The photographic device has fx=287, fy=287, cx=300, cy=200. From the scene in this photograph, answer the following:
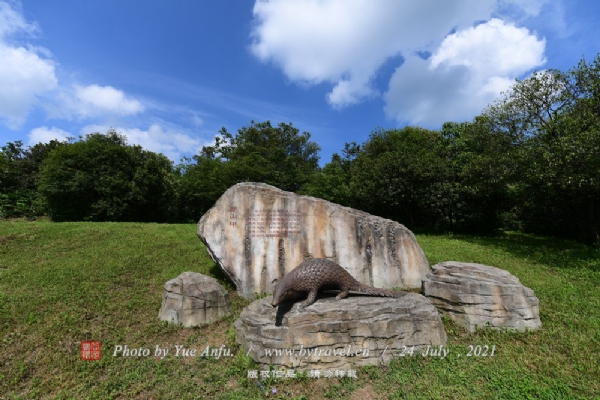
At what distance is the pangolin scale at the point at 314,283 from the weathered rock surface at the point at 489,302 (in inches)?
43.0

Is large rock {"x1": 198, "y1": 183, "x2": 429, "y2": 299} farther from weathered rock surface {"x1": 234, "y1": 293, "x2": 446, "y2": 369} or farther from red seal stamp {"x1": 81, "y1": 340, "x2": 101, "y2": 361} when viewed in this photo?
red seal stamp {"x1": 81, "y1": 340, "x2": 101, "y2": 361}

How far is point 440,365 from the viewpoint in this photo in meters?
4.80

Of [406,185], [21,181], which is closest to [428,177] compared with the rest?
[406,185]

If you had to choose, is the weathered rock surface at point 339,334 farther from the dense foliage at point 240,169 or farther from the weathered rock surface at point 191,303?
the dense foliage at point 240,169

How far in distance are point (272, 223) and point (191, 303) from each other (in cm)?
288

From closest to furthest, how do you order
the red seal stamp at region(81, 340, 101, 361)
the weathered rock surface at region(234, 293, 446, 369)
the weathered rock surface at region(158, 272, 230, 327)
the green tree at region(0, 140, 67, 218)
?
the weathered rock surface at region(234, 293, 446, 369) → the red seal stamp at region(81, 340, 101, 361) → the weathered rock surface at region(158, 272, 230, 327) → the green tree at region(0, 140, 67, 218)

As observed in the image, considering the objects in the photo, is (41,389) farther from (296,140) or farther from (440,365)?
(296,140)

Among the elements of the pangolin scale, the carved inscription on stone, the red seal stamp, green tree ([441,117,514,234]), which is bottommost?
the red seal stamp

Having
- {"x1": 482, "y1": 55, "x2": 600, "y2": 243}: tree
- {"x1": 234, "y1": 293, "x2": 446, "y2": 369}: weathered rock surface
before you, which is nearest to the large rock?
{"x1": 234, "y1": 293, "x2": 446, "y2": 369}: weathered rock surface

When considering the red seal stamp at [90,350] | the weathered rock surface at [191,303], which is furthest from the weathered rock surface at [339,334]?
the red seal stamp at [90,350]

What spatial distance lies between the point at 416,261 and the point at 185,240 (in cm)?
949

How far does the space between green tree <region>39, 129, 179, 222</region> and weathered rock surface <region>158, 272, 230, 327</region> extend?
50.8 feet

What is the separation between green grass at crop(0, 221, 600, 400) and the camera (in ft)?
14.3

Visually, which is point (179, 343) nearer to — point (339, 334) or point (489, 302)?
point (339, 334)
